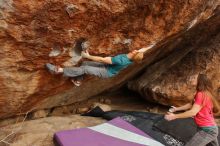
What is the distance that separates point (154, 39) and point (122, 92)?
100.0 inches

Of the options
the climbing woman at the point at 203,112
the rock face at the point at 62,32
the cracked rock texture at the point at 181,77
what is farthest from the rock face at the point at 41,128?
the climbing woman at the point at 203,112

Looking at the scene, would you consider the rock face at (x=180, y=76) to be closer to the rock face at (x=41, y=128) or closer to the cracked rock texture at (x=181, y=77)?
the cracked rock texture at (x=181, y=77)

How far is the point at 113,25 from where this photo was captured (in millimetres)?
5488

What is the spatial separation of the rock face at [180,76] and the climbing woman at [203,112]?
6.79 feet

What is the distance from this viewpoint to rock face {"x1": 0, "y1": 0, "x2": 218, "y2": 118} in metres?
4.85

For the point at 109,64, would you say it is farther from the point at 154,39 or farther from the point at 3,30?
the point at 3,30

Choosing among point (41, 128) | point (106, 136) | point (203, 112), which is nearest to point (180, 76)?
point (106, 136)

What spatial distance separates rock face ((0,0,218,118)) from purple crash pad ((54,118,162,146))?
758 millimetres

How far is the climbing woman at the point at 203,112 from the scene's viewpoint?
4.86m

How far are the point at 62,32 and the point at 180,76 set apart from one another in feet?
10.0

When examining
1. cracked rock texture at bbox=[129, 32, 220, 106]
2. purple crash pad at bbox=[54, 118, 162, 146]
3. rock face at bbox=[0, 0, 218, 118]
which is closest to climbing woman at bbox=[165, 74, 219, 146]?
purple crash pad at bbox=[54, 118, 162, 146]

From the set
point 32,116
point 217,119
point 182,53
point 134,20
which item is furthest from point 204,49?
point 32,116

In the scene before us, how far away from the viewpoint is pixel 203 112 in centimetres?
504

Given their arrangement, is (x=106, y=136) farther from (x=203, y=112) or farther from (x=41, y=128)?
(x=203, y=112)
